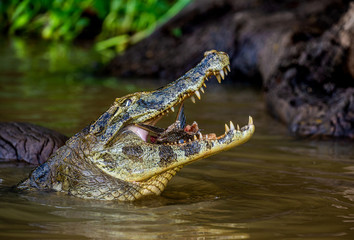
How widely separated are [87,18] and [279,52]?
34.4 feet

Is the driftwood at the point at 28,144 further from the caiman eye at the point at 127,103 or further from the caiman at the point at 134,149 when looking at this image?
the caiman eye at the point at 127,103

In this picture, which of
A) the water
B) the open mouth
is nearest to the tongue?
the open mouth

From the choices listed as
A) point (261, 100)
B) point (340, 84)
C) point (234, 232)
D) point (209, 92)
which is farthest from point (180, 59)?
point (234, 232)

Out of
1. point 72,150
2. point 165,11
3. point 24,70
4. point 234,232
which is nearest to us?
point 234,232

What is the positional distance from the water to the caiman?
0.11 metres

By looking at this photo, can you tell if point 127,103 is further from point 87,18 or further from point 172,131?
point 87,18

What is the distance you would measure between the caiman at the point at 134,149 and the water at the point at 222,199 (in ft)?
0.36

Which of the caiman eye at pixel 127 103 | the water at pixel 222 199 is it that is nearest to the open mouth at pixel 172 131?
the caiman eye at pixel 127 103

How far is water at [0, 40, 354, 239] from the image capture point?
134 inches

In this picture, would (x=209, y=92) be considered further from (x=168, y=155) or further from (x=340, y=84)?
(x=168, y=155)

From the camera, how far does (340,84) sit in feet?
22.3

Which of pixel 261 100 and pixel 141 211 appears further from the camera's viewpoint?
pixel 261 100

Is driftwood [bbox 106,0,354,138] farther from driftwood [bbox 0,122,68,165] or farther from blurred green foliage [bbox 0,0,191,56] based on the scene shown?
blurred green foliage [bbox 0,0,191,56]

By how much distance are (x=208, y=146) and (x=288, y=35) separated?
15.4ft
